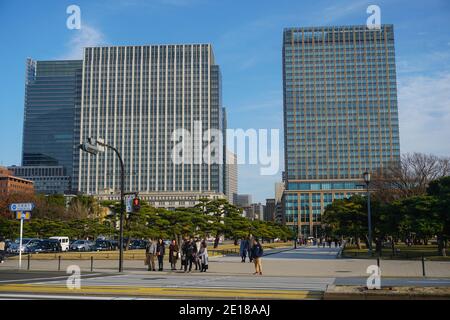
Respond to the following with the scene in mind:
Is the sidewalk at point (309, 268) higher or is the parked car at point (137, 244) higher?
the sidewalk at point (309, 268)

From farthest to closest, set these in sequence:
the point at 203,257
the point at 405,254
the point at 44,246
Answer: the point at 44,246 → the point at 405,254 → the point at 203,257

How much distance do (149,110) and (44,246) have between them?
421 feet

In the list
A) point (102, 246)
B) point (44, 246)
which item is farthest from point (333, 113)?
point (44, 246)

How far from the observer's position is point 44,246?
5403cm

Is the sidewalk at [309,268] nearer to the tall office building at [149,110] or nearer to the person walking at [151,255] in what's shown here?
the person walking at [151,255]

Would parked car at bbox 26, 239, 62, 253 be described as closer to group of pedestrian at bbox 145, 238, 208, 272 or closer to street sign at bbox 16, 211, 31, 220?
street sign at bbox 16, 211, 31, 220

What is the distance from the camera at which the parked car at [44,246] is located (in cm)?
5241

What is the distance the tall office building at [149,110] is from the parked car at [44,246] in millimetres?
120187

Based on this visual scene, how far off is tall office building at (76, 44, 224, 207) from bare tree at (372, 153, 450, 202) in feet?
363

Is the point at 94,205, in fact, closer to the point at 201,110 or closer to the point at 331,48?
the point at 201,110

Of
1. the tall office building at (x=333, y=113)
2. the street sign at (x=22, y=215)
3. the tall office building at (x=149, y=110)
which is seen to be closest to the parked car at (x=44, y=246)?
the street sign at (x=22, y=215)

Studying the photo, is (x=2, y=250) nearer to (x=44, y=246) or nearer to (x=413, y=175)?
(x=44, y=246)
